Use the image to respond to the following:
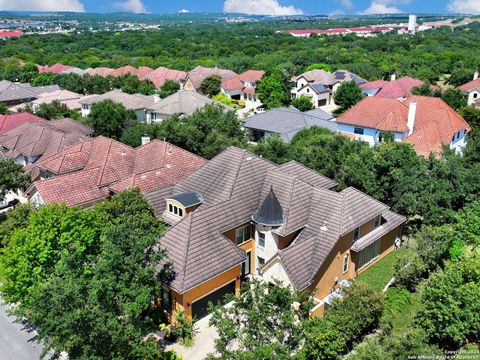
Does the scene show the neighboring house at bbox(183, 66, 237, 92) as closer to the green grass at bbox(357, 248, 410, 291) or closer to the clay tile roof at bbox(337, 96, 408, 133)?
the clay tile roof at bbox(337, 96, 408, 133)

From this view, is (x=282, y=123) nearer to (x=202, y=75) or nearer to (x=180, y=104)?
(x=180, y=104)

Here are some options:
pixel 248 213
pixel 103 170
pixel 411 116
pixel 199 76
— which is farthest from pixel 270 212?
pixel 199 76

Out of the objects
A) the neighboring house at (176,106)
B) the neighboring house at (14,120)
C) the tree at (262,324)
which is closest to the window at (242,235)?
the tree at (262,324)

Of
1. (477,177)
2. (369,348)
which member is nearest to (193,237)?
(369,348)

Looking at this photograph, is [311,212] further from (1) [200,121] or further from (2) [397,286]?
(1) [200,121]

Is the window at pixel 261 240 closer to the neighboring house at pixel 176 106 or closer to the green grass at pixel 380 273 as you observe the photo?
the green grass at pixel 380 273

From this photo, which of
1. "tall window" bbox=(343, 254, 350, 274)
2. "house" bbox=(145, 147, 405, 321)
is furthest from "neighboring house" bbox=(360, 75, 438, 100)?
"tall window" bbox=(343, 254, 350, 274)

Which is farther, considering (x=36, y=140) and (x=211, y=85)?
(x=211, y=85)
